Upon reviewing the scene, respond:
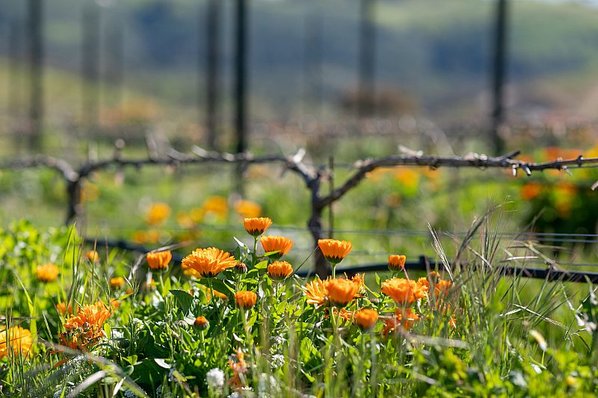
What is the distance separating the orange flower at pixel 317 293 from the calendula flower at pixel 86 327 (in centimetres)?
49

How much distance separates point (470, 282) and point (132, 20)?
590 feet

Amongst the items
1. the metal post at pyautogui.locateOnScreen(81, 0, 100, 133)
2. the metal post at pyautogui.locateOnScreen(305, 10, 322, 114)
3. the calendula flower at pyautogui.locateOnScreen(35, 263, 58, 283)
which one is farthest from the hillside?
the calendula flower at pyautogui.locateOnScreen(35, 263, 58, 283)

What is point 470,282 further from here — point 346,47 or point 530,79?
point 346,47

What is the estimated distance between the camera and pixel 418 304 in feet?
6.84

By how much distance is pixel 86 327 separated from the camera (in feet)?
7.04

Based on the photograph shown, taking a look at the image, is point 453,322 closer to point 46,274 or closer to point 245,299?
point 245,299

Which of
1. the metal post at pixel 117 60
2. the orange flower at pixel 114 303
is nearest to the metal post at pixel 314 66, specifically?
the metal post at pixel 117 60

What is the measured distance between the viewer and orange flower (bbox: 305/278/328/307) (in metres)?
2.03

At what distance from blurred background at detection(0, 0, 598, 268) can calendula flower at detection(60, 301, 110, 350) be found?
2.83ft

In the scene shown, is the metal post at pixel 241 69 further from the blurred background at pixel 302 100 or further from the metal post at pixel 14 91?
the metal post at pixel 14 91

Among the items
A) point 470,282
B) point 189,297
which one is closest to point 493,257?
point 470,282

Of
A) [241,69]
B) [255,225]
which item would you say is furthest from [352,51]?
[255,225]

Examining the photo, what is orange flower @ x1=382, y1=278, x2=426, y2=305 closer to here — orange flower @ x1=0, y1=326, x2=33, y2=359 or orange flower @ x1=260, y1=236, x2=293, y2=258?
orange flower @ x1=260, y1=236, x2=293, y2=258

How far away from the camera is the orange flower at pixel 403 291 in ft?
6.46
